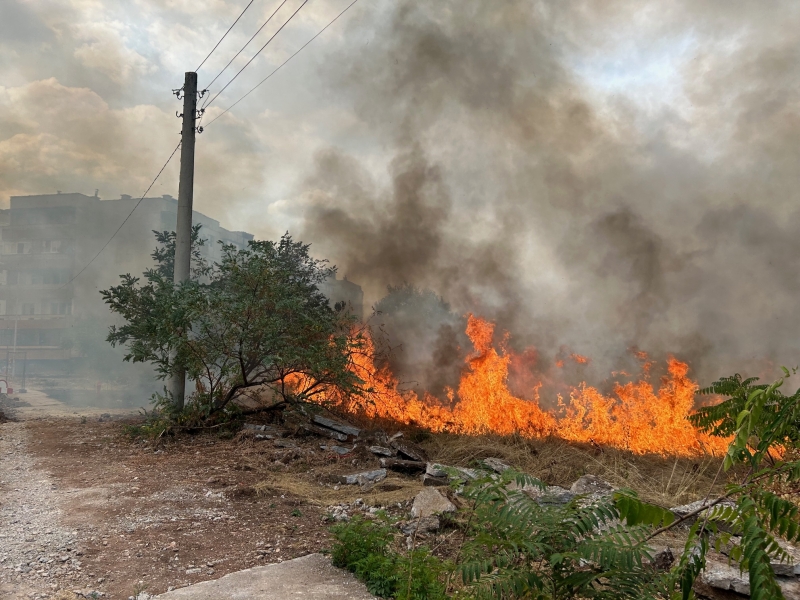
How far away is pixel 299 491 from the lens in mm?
7484

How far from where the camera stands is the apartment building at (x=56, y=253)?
130ft

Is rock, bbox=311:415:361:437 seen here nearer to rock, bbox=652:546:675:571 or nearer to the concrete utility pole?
the concrete utility pole

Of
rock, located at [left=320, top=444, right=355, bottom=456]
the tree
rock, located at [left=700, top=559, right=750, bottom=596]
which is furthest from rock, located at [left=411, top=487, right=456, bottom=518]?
the tree

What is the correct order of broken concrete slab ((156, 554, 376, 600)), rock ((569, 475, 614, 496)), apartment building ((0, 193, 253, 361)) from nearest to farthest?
broken concrete slab ((156, 554, 376, 600)) → rock ((569, 475, 614, 496)) → apartment building ((0, 193, 253, 361))

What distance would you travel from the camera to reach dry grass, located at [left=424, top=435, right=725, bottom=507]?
7.81 metres

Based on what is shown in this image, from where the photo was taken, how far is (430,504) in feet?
20.9

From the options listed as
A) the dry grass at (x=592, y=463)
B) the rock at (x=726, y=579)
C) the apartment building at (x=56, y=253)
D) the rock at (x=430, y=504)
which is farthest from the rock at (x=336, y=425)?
the apartment building at (x=56, y=253)

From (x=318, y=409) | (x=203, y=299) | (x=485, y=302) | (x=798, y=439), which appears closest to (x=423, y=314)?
(x=485, y=302)

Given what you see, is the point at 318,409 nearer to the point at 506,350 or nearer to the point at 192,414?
the point at 192,414

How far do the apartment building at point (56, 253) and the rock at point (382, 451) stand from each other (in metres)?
33.6

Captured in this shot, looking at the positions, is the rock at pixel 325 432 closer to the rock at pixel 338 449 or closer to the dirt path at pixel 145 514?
the rock at pixel 338 449

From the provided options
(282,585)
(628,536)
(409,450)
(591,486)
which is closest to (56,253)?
(409,450)

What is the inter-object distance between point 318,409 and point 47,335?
43.3 m

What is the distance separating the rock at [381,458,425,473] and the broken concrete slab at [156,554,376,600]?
464cm
